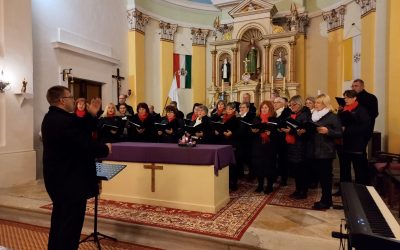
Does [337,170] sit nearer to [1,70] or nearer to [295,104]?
[295,104]

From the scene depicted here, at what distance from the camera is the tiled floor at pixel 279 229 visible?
295 centimetres

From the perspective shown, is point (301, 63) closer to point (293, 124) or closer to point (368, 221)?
point (293, 124)

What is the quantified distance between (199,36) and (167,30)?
1.30 meters

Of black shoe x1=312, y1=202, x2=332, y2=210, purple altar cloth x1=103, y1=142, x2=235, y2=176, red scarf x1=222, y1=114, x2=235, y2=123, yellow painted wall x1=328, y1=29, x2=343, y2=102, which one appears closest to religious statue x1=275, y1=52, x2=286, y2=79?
yellow painted wall x1=328, y1=29, x2=343, y2=102

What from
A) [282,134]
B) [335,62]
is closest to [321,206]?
[282,134]

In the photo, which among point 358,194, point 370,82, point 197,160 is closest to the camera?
point 358,194

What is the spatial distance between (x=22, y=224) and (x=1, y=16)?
3.84 m

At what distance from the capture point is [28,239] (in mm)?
3562

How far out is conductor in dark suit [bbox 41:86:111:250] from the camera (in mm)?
2355

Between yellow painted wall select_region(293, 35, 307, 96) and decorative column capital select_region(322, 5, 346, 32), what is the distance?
932 millimetres

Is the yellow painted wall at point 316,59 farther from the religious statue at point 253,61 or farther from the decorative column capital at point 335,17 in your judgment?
the religious statue at point 253,61

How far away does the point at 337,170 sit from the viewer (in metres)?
6.46

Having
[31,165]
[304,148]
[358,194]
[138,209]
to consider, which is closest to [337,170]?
[304,148]

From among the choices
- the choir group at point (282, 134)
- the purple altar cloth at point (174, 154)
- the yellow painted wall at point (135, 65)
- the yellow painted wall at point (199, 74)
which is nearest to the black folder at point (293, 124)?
the choir group at point (282, 134)
